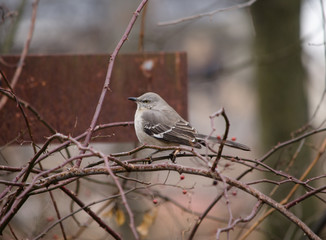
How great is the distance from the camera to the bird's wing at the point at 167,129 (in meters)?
4.64

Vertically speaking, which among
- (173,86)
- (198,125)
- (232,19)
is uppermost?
(232,19)

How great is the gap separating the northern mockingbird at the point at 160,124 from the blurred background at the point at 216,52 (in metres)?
0.40

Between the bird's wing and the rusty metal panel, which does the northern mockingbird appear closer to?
the bird's wing

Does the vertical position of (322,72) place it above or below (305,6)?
below

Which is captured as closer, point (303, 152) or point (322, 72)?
point (303, 152)

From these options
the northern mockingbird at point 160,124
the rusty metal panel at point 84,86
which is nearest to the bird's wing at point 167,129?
the northern mockingbird at point 160,124

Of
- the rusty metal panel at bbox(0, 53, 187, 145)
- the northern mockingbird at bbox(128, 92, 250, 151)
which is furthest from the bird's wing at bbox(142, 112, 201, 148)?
the rusty metal panel at bbox(0, 53, 187, 145)

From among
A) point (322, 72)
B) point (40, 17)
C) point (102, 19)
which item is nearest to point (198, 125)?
point (102, 19)

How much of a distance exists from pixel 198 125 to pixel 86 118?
9.30 meters

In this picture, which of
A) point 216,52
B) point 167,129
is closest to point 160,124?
point 167,129

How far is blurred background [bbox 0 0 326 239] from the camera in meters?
6.83

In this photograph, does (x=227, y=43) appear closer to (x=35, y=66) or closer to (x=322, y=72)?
(x=322, y=72)

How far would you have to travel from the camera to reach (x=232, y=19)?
44.9 feet

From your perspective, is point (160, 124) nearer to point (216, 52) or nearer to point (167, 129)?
point (167, 129)
